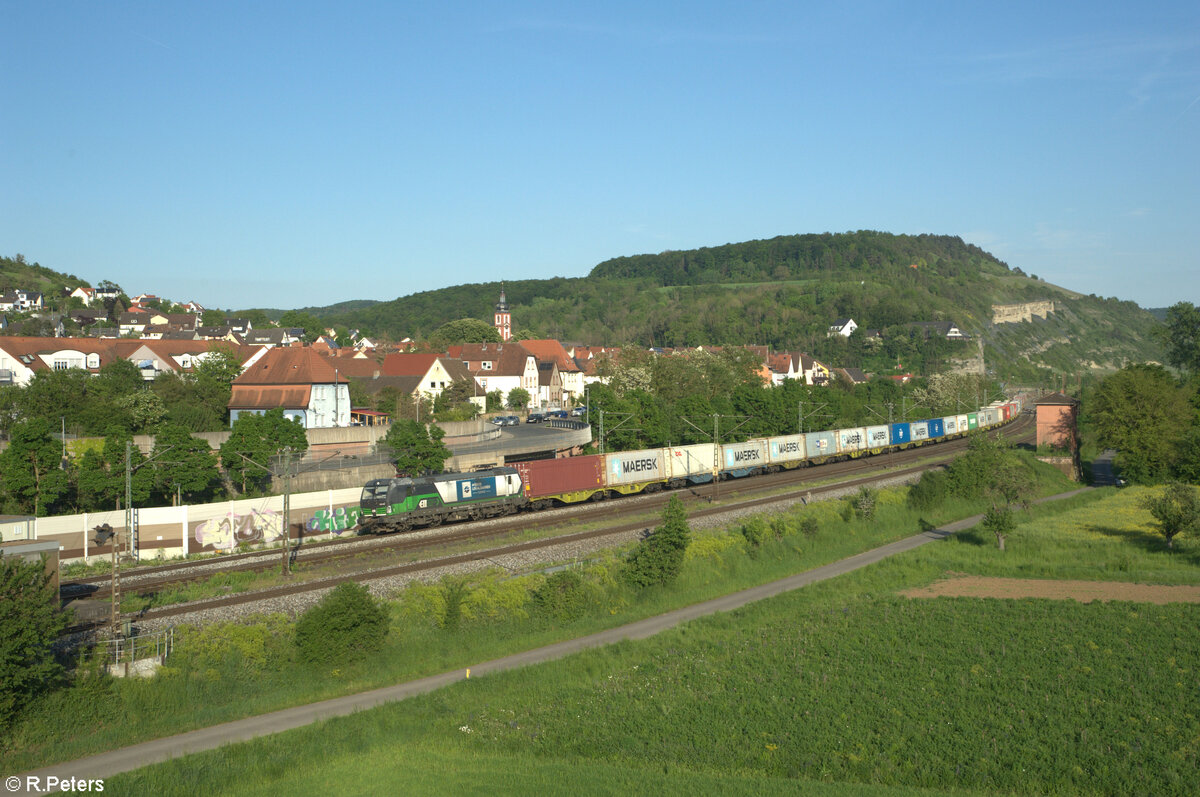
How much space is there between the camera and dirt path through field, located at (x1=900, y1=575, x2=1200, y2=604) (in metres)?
32.0

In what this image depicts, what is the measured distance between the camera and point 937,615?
98.0 feet

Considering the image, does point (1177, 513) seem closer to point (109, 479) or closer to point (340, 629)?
point (340, 629)

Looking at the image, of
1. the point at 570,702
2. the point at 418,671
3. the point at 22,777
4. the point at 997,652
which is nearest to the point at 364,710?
the point at 418,671

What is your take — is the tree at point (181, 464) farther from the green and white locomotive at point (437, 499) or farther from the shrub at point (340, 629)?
the shrub at point (340, 629)

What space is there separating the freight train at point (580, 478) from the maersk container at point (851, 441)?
0.09 m

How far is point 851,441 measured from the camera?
7431 cm

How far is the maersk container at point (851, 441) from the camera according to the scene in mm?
73000

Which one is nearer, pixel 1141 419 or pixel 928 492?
pixel 928 492

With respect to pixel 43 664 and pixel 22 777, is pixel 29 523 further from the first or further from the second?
pixel 22 777

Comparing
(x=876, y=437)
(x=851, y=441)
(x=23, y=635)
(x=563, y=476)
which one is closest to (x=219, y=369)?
(x=563, y=476)

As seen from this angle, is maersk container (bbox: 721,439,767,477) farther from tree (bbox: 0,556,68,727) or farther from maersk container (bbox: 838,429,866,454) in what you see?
tree (bbox: 0,556,68,727)

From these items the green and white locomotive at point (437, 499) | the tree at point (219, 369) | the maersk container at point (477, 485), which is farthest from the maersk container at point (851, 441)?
the tree at point (219, 369)

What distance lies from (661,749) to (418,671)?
30.5ft

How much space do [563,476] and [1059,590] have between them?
26.6m
